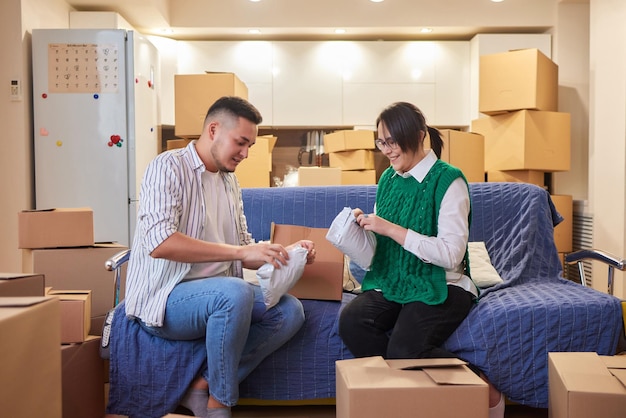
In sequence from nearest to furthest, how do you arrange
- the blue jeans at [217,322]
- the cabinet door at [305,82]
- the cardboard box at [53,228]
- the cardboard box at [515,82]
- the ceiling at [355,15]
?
1. the blue jeans at [217,322]
2. the cardboard box at [53,228]
3. the cardboard box at [515,82]
4. the ceiling at [355,15]
5. the cabinet door at [305,82]

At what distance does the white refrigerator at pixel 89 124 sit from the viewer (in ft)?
13.3

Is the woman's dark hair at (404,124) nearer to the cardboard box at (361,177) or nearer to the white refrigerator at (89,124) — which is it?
the white refrigerator at (89,124)

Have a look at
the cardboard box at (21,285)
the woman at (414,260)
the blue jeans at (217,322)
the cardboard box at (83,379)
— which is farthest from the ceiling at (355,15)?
the cardboard box at (21,285)

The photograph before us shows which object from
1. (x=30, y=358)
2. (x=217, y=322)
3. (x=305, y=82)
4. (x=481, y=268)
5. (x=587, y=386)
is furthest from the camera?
(x=305, y=82)

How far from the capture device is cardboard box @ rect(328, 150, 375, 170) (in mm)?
4988

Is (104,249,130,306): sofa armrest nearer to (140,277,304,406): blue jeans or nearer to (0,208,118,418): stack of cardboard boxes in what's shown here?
(0,208,118,418): stack of cardboard boxes

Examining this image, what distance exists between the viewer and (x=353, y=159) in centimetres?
502

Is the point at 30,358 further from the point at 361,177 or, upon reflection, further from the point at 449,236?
the point at 361,177

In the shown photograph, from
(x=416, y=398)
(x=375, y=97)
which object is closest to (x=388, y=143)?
(x=416, y=398)

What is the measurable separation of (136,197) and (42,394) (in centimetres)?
307

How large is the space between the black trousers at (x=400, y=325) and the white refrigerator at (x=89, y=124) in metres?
2.51

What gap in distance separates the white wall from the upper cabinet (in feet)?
4.75

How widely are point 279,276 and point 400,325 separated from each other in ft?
1.31

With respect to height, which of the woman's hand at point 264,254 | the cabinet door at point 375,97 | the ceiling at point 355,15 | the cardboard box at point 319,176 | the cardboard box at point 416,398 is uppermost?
the ceiling at point 355,15
